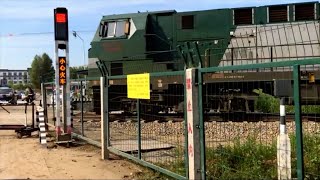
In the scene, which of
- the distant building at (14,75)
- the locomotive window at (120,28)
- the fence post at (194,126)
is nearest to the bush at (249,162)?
the fence post at (194,126)

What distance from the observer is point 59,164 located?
8.88 meters

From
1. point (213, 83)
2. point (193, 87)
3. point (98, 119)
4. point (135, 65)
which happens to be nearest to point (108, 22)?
point (135, 65)

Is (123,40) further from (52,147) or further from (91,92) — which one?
(52,147)

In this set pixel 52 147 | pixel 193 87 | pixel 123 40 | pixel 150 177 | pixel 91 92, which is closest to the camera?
pixel 193 87

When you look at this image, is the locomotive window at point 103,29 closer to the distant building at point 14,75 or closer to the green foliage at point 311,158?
the green foliage at point 311,158

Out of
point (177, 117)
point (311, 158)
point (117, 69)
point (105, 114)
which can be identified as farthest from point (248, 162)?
point (117, 69)

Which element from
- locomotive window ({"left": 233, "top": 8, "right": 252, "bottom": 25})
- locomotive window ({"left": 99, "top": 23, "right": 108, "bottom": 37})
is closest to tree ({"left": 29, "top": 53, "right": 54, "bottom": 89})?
locomotive window ({"left": 99, "top": 23, "right": 108, "bottom": 37})

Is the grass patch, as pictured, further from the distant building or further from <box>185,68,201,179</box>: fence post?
the distant building

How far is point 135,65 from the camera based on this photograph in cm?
1830

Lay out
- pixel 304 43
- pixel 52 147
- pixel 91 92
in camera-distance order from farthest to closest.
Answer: pixel 91 92
pixel 304 43
pixel 52 147

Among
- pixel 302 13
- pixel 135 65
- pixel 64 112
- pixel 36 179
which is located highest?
pixel 302 13

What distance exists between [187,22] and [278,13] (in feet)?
11.9

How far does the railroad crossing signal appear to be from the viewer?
461 inches

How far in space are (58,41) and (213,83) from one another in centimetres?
421
